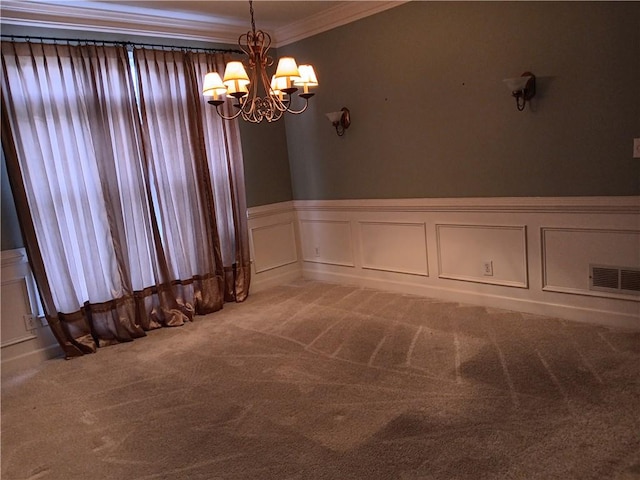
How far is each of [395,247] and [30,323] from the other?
3064mm

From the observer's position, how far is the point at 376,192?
457 centimetres

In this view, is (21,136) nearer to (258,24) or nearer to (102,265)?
(102,265)

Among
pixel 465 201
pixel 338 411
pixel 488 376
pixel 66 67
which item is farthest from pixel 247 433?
pixel 66 67

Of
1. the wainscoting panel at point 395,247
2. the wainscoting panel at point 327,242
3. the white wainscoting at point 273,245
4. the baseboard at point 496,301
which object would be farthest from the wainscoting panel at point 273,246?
the wainscoting panel at point 395,247

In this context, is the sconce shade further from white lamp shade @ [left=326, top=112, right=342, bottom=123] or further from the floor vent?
the floor vent

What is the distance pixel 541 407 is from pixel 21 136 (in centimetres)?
374

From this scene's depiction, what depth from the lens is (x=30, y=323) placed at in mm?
3668

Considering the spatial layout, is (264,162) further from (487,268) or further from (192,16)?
(487,268)

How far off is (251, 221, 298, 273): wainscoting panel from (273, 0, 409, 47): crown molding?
6.25 feet

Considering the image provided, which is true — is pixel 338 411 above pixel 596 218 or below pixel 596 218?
below

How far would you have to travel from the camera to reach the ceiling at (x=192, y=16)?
358 centimetres

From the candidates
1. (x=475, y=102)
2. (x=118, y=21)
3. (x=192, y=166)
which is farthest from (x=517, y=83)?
(x=118, y=21)

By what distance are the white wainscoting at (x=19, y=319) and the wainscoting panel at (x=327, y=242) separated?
8.62 ft

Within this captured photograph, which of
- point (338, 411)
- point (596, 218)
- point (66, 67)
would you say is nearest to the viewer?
point (338, 411)
